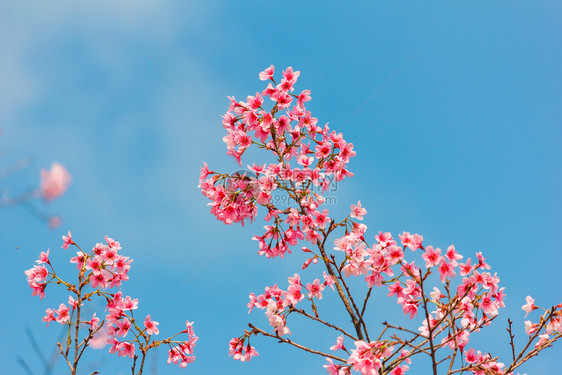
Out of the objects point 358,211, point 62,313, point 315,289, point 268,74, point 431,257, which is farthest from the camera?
point 62,313

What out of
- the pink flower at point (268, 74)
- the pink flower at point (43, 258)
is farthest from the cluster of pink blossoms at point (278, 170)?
the pink flower at point (43, 258)

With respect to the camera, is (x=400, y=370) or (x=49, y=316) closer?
(x=400, y=370)

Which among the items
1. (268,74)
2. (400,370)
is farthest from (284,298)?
(268,74)

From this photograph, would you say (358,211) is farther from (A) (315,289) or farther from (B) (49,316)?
(B) (49,316)

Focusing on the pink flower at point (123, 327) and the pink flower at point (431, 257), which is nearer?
the pink flower at point (431, 257)

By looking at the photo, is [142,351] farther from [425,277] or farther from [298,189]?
[425,277]

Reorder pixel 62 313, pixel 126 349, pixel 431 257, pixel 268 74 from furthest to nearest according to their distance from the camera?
pixel 62 313, pixel 126 349, pixel 268 74, pixel 431 257

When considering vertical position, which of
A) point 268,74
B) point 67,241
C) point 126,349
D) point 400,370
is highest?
point 268,74

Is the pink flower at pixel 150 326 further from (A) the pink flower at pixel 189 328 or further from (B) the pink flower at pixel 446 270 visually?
(B) the pink flower at pixel 446 270

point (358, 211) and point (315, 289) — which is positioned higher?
point (358, 211)

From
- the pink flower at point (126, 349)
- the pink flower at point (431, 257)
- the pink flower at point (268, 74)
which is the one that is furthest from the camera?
the pink flower at point (126, 349)

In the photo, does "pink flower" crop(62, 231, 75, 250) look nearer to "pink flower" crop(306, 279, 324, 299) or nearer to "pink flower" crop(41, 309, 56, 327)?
"pink flower" crop(41, 309, 56, 327)

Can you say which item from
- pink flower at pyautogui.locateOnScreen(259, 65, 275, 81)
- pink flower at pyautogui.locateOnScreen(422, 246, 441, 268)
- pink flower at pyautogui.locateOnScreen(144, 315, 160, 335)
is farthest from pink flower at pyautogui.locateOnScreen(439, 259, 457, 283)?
pink flower at pyautogui.locateOnScreen(144, 315, 160, 335)

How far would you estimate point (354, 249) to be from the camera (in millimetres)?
3977
